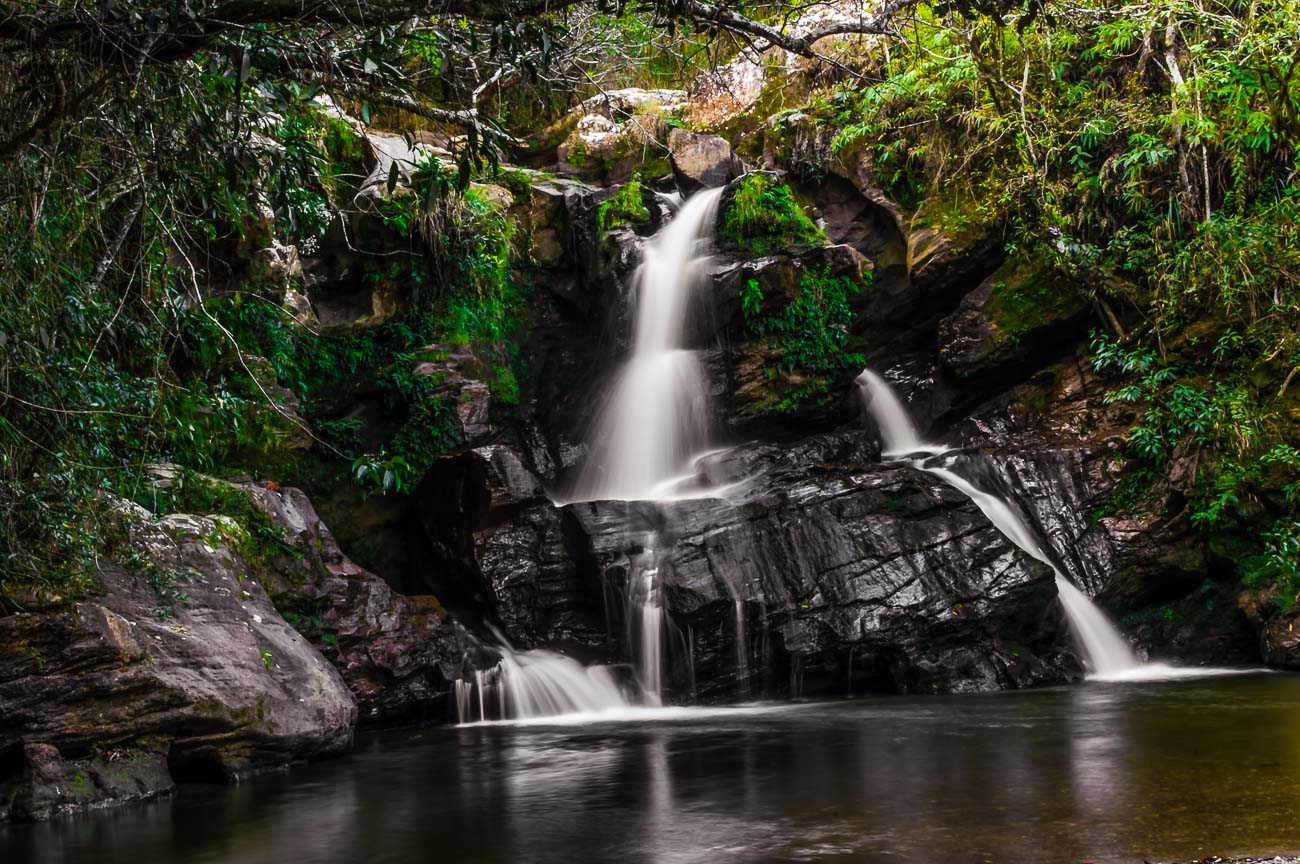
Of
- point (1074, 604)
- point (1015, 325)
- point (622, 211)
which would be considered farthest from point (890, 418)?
point (622, 211)

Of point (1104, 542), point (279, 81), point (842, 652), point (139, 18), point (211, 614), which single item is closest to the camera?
point (139, 18)

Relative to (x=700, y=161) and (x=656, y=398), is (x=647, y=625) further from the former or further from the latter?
(x=700, y=161)

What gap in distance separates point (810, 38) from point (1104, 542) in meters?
9.04

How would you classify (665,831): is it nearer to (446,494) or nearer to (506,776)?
(506,776)

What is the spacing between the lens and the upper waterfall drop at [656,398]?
539 inches

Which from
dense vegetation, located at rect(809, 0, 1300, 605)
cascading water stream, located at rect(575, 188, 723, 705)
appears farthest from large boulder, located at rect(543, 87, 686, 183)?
dense vegetation, located at rect(809, 0, 1300, 605)

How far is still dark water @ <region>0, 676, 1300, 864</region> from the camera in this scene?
4.62 meters

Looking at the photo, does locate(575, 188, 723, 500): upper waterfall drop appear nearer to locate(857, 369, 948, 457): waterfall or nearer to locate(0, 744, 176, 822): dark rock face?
locate(857, 369, 948, 457): waterfall

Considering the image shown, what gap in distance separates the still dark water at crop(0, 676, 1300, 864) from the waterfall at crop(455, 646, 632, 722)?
62.8 inches

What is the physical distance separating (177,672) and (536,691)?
166 inches

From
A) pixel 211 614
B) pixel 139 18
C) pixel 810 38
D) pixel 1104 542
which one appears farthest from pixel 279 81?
pixel 1104 542

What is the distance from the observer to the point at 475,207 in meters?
13.5

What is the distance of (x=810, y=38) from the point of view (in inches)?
189

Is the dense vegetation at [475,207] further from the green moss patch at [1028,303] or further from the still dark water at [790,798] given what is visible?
the still dark water at [790,798]
